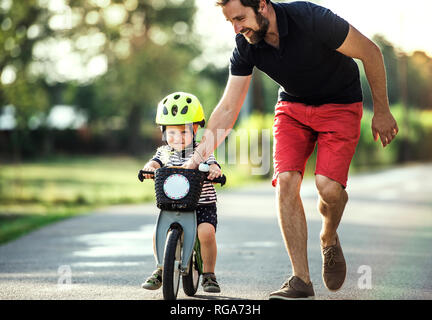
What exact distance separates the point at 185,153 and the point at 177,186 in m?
0.56

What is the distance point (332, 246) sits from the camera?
5352 millimetres

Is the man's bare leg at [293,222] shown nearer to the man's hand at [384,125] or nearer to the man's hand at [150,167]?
the man's hand at [384,125]

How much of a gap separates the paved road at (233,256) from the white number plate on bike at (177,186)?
2.65ft

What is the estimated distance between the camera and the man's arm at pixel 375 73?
4.76 metres

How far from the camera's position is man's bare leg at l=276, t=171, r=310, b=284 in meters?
4.97

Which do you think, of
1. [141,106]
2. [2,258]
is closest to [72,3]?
[141,106]

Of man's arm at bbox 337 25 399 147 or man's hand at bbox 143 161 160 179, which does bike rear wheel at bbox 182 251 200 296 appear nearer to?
man's hand at bbox 143 161 160 179

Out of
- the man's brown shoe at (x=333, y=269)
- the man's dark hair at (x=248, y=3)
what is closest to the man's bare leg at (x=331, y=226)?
the man's brown shoe at (x=333, y=269)

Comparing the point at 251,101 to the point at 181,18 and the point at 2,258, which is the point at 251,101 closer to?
the point at 2,258

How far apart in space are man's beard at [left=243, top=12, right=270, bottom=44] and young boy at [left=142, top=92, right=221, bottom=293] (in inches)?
29.6

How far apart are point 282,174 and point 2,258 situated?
11.8 ft

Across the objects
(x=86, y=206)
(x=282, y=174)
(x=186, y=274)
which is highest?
(x=282, y=174)

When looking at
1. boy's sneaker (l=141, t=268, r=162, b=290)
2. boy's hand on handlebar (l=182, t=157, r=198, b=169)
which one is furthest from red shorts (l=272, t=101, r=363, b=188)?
boy's sneaker (l=141, t=268, r=162, b=290)
